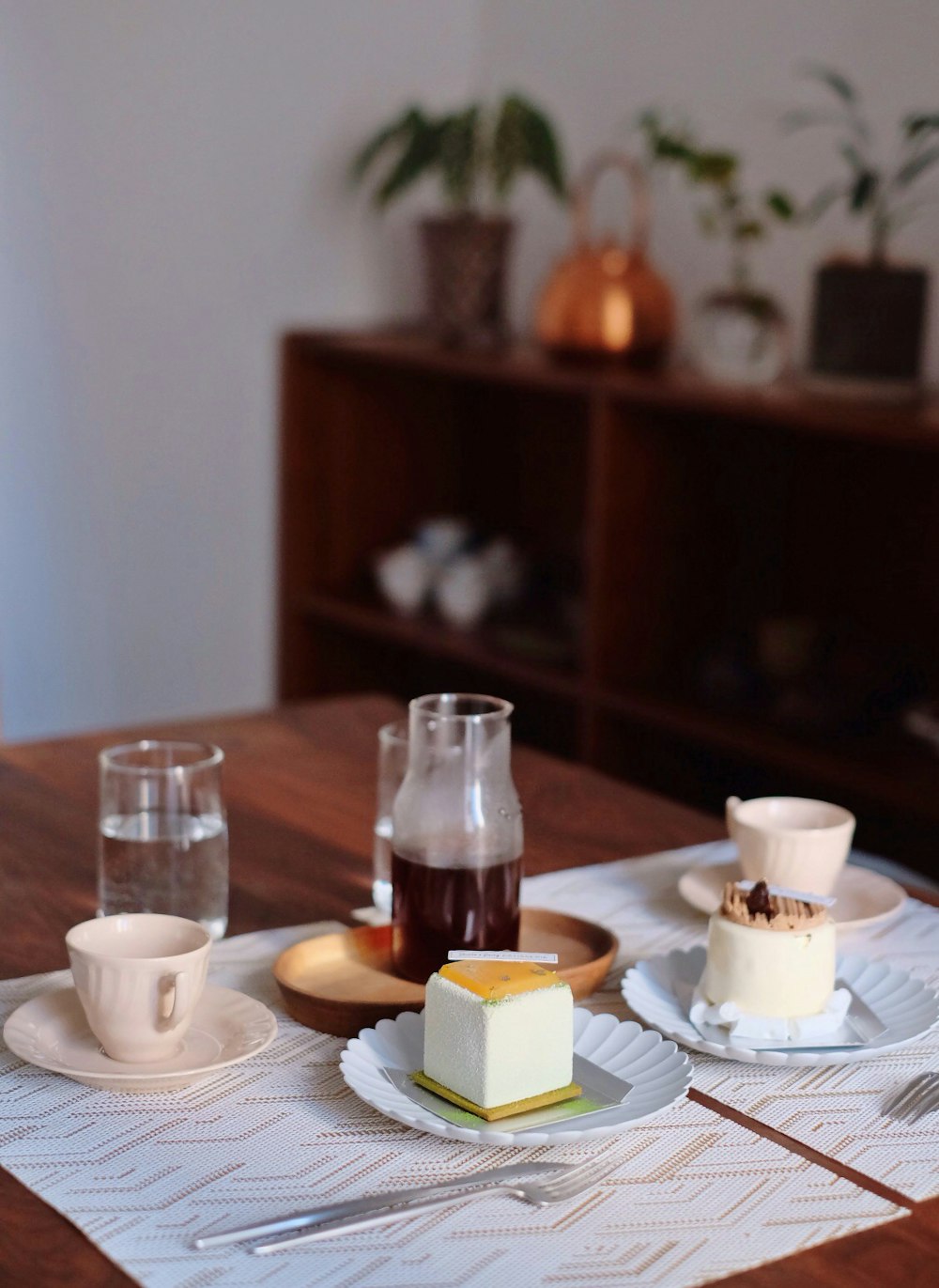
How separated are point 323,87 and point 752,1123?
2.61 m

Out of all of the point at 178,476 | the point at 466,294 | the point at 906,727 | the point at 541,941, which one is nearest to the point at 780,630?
the point at 906,727

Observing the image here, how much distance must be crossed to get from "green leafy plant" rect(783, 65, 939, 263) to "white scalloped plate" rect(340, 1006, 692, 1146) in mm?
1584

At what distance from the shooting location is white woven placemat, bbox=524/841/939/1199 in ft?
2.85

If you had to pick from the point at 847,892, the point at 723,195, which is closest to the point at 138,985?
the point at 847,892

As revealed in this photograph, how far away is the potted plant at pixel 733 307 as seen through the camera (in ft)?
8.04

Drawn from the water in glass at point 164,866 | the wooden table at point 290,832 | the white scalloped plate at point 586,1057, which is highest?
the water in glass at point 164,866

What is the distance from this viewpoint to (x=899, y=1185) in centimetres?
83

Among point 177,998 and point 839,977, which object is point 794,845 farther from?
point 177,998

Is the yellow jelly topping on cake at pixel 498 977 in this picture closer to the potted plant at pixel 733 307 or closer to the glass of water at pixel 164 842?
the glass of water at pixel 164 842

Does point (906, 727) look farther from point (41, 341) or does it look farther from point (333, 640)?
point (41, 341)

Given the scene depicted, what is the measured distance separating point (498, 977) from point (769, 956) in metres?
0.18

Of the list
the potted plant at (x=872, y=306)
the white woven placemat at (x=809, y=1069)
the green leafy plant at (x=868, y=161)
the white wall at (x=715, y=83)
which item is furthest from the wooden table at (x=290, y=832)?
the white wall at (x=715, y=83)

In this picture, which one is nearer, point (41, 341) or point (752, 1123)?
point (752, 1123)

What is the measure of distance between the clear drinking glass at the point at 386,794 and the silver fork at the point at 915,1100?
1.37ft
